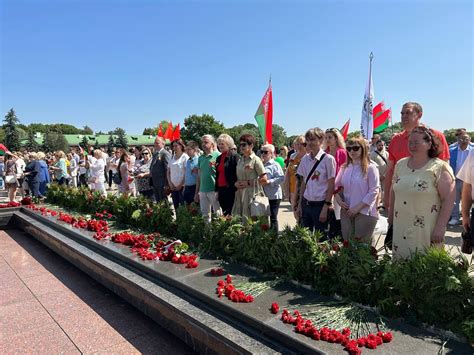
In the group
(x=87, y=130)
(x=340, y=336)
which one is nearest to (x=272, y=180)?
(x=340, y=336)

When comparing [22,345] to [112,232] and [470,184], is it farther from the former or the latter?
[470,184]

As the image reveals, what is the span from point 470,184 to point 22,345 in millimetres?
4136

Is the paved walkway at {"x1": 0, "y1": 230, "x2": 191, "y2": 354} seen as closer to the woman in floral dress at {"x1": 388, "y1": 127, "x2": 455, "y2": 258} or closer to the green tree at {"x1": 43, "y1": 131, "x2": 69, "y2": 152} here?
the woman in floral dress at {"x1": 388, "y1": 127, "x2": 455, "y2": 258}

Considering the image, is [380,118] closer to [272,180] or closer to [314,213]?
[272,180]

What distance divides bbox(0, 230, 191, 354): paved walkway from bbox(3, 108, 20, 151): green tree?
64079 millimetres

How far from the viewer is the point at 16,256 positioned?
5785 mm

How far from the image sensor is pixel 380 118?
11.7 m

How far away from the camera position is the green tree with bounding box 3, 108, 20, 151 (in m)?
58.9

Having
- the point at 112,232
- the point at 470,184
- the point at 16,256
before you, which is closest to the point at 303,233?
the point at 470,184

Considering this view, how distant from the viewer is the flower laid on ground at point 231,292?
9.08ft

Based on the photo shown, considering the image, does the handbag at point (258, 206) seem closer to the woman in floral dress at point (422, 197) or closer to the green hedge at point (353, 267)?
the green hedge at point (353, 267)

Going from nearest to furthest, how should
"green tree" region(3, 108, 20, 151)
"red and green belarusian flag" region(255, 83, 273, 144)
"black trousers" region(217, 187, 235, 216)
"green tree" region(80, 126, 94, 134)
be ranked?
"black trousers" region(217, 187, 235, 216)
"red and green belarusian flag" region(255, 83, 273, 144)
"green tree" region(3, 108, 20, 151)
"green tree" region(80, 126, 94, 134)

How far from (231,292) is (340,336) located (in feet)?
3.19

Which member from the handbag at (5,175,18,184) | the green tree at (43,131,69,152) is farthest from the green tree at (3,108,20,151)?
the handbag at (5,175,18,184)
